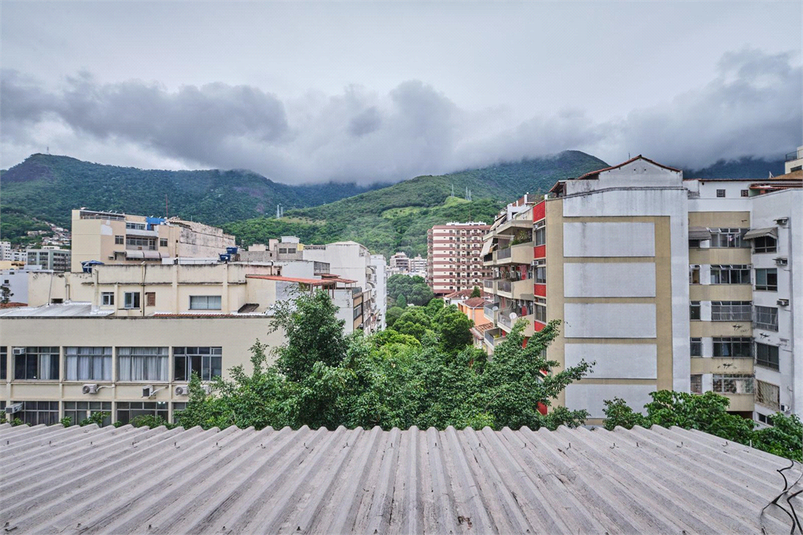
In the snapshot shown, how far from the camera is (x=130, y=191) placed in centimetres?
8281

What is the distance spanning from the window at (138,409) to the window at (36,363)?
2515 millimetres

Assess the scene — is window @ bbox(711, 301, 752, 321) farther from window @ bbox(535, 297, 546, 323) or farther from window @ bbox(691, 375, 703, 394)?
window @ bbox(535, 297, 546, 323)

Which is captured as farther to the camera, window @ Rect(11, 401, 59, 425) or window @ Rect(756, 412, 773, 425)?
window @ Rect(756, 412, 773, 425)

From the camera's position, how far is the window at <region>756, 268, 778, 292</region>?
13258 millimetres

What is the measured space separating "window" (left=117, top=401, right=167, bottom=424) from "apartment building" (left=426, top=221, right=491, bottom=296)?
60589mm

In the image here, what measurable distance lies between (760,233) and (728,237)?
918mm

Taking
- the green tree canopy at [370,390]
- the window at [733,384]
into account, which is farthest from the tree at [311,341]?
the window at [733,384]

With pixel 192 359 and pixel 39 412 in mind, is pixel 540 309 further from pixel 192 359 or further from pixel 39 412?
pixel 39 412

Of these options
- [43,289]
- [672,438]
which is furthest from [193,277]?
[672,438]

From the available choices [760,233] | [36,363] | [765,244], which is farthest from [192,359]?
[765,244]

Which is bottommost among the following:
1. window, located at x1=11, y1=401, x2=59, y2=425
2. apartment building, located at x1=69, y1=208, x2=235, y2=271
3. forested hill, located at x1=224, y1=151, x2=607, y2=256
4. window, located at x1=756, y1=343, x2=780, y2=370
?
window, located at x1=11, y1=401, x2=59, y2=425

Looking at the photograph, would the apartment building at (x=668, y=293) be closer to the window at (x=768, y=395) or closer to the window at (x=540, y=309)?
the window at (x=768, y=395)

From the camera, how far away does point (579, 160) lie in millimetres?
64250

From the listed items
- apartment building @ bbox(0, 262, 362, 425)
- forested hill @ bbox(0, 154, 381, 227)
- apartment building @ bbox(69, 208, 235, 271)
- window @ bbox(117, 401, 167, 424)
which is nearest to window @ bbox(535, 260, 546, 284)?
apartment building @ bbox(0, 262, 362, 425)
